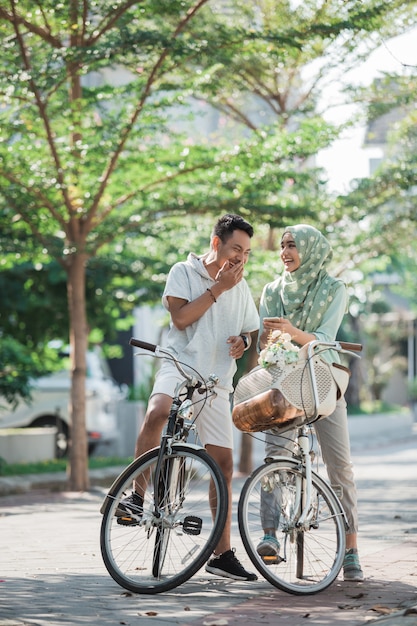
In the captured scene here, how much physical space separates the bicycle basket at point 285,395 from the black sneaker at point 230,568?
750 mm

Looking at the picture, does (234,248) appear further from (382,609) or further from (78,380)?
(78,380)

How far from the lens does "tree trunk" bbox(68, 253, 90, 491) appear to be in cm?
1407

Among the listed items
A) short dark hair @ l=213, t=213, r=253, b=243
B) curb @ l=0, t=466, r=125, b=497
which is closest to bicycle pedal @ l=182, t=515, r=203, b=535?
short dark hair @ l=213, t=213, r=253, b=243

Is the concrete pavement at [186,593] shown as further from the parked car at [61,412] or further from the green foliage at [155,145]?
the parked car at [61,412]

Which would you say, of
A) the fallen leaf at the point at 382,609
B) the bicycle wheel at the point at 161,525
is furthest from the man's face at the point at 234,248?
the fallen leaf at the point at 382,609

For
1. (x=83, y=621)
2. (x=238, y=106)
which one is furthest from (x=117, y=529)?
(x=238, y=106)

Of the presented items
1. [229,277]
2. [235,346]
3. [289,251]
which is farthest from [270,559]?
[289,251]

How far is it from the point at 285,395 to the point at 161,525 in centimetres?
88

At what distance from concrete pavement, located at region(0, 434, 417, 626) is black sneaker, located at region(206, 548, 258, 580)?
2.2 inches

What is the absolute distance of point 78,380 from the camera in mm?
14289

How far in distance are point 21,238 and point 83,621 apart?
32.4ft

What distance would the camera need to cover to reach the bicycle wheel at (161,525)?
5.83m

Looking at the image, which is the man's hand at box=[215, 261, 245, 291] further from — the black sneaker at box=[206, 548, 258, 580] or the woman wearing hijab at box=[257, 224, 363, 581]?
the black sneaker at box=[206, 548, 258, 580]

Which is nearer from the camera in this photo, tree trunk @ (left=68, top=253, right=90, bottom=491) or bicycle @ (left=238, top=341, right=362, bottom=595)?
bicycle @ (left=238, top=341, right=362, bottom=595)
